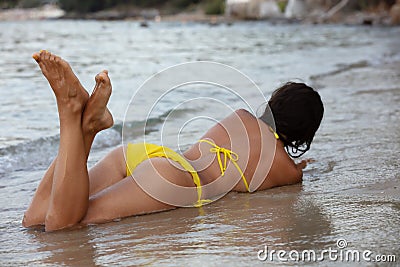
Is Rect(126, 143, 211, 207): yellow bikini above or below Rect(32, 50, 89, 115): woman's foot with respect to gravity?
below

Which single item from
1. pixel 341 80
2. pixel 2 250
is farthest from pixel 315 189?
pixel 341 80

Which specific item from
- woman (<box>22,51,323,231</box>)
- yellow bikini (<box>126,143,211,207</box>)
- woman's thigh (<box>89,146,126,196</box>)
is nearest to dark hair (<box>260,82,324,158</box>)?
woman (<box>22,51,323,231</box>)

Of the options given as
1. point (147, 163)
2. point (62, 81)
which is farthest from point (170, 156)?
point (62, 81)

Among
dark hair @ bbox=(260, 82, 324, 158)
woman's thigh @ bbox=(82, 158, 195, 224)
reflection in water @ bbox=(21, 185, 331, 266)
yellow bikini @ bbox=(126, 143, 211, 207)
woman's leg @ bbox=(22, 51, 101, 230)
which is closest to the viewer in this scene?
reflection in water @ bbox=(21, 185, 331, 266)

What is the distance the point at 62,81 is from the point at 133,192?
0.56m

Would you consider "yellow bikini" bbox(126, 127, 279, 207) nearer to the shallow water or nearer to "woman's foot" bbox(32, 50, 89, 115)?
the shallow water

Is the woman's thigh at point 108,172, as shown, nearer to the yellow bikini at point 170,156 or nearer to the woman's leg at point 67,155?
the yellow bikini at point 170,156

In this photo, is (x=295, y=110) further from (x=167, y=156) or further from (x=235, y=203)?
(x=167, y=156)

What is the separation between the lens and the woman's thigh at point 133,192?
287cm

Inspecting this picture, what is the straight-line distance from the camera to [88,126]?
2822 millimetres

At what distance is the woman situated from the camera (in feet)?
9.01

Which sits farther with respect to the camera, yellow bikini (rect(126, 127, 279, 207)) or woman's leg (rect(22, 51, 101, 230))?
yellow bikini (rect(126, 127, 279, 207))

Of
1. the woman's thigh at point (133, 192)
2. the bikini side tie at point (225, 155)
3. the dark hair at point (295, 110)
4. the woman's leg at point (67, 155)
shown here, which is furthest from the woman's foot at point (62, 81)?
the dark hair at point (295, 110)

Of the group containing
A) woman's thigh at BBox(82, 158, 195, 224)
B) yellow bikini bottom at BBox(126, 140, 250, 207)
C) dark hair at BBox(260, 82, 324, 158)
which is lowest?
woman's thigh at BBox(82, 158, 195, 224)
